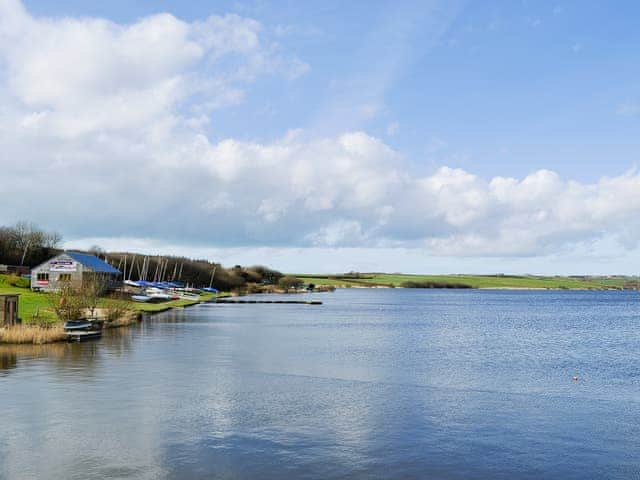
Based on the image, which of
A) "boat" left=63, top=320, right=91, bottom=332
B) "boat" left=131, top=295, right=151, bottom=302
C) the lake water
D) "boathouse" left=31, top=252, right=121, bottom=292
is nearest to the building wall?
"boathouse" left=31, top=252, right=121, bottom=292

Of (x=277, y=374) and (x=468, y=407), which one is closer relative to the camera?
(x=468, y=407)

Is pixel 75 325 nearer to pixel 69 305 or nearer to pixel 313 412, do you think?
pixel 69 305

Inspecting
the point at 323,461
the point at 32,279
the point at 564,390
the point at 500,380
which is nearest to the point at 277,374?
the point at 500,380

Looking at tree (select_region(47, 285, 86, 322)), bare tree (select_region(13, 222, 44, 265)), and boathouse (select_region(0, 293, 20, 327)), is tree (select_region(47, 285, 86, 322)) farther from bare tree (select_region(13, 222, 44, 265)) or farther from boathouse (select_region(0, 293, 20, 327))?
bare tree (select_region(13, 222, 44, 265))

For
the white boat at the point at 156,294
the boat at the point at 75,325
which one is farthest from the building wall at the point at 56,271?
the boat at the point at 75,325

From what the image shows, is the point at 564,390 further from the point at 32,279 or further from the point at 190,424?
the point at 32,279

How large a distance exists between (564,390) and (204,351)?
965 inches

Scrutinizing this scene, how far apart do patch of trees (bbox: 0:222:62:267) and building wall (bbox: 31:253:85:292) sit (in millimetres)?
29804

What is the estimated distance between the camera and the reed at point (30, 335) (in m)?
45.7

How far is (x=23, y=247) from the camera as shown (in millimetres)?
137875

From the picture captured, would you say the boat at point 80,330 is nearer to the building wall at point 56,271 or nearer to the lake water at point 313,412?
the lake water at point 313,412

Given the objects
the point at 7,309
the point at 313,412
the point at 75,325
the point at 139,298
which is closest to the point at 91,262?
the point at 139,298

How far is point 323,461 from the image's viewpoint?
734 inches

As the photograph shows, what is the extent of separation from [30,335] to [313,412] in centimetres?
2921
